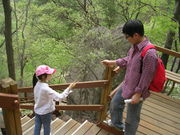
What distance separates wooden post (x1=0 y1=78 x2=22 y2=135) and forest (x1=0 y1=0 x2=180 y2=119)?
4963 millimetres

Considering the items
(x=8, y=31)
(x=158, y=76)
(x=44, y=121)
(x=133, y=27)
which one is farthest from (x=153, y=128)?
(x=8, y=31)

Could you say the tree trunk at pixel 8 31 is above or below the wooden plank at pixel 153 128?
above

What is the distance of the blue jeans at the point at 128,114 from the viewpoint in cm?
308

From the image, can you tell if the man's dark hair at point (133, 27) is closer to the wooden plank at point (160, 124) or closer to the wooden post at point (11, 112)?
the wooden post at point (11, 112)

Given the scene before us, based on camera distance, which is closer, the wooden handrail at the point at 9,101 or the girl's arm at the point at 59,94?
the wooden handrail at the point at 9,101

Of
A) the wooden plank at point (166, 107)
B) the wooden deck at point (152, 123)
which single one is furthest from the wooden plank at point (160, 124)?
→ the wooden plank at point (166, 107)

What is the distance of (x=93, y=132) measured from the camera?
4.05 meters

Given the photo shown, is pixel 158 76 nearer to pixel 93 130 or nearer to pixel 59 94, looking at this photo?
pixel 59 94

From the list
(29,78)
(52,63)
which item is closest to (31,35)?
(29,78)

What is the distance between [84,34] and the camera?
8.60m

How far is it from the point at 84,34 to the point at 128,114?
5.85m

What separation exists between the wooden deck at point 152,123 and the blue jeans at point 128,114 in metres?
0.48

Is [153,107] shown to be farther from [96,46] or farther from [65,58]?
[65,58]

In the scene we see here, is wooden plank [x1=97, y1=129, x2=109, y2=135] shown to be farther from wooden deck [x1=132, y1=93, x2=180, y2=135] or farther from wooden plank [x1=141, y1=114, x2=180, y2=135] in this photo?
wooden plank [x1=141, y1=114, x2=180, y2=135]
